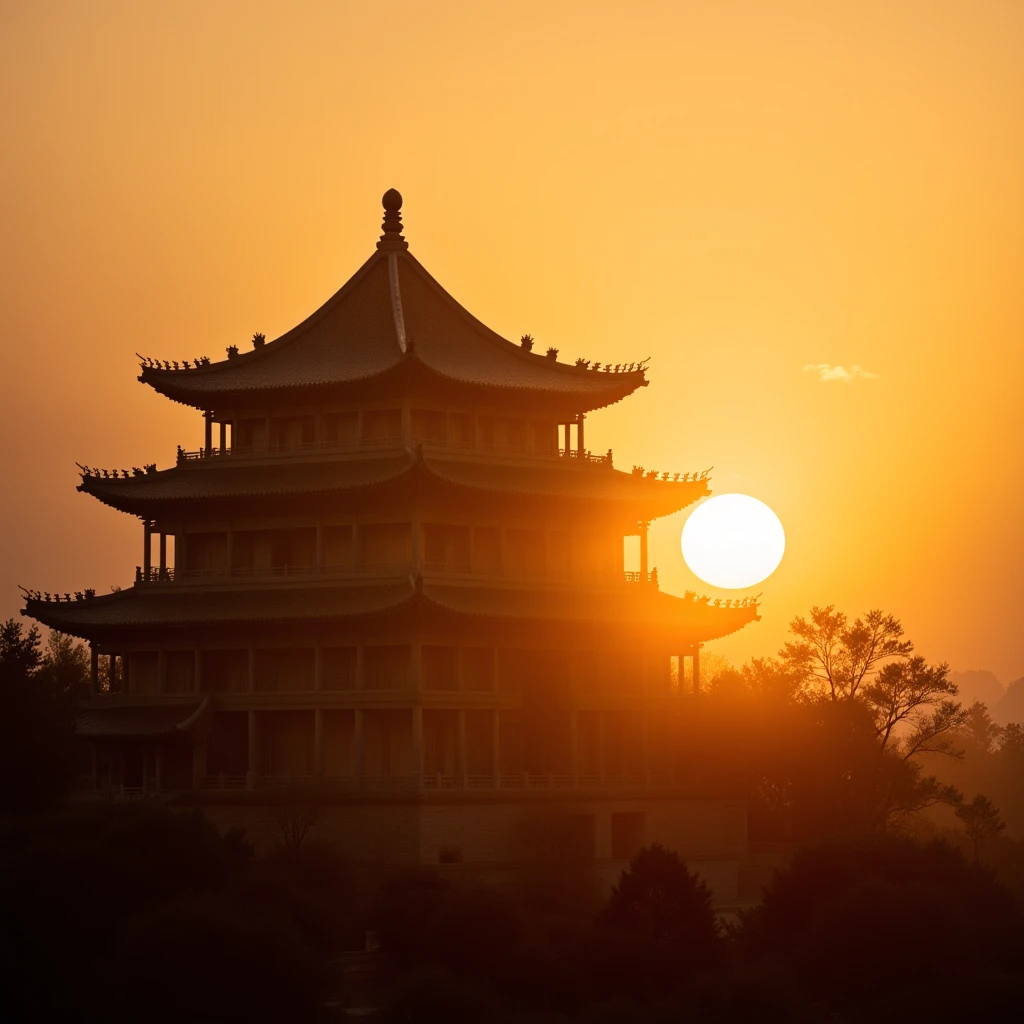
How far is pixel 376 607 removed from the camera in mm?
66125

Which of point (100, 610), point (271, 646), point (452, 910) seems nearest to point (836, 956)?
point (452, 910)

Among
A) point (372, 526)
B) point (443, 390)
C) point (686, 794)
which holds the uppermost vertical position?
point (443, 390)

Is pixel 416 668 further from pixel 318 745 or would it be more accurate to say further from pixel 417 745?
pixel 318 745

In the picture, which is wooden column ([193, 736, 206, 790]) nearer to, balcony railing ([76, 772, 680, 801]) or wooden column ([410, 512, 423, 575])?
balcony railing ([76, 772, 680, 801])

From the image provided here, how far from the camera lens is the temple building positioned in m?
66.6

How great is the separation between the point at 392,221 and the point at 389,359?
8703 mm

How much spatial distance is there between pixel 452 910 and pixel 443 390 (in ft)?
85.5

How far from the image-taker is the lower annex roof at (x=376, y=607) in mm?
66875

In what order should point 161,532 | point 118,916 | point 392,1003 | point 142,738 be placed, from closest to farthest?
point 392,1003 → point 118,916 → point 142,738 → point 161,532

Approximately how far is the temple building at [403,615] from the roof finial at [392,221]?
1.93m

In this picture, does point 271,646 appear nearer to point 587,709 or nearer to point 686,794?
point 587,709

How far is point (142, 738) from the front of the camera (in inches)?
2650

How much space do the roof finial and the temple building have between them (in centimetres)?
193

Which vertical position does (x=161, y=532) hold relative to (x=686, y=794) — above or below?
above
